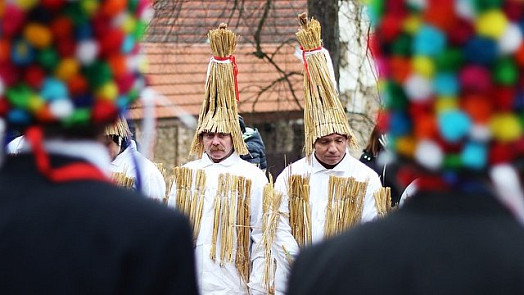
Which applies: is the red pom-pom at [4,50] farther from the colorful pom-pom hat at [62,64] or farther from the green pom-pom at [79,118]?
the green pom-pom at [79,118]

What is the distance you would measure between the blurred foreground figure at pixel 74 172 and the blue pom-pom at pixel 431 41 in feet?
2.52

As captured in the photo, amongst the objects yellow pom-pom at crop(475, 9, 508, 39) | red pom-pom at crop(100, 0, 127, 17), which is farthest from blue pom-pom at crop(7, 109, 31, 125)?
yellow pom-pom at crop(475, 9, 508, 39)

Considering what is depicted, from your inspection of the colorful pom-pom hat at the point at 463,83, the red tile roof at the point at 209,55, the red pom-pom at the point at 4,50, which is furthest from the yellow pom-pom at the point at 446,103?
the red tile roof at the point at 209,55

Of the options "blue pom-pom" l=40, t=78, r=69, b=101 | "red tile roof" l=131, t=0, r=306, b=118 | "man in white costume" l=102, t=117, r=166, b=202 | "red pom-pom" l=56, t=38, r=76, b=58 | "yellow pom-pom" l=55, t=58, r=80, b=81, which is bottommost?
"man in white costume" l=102, t=117, r=166, b=202

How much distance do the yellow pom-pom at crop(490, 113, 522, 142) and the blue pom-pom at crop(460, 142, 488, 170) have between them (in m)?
0.04

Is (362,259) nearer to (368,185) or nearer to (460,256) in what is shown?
(460,256)

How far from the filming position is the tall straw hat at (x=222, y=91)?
8.48m

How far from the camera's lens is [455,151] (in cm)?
275

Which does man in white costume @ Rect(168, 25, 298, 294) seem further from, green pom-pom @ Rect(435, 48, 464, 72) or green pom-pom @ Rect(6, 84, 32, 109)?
green pom-pom @ Rect(435, 48, 464, 72)

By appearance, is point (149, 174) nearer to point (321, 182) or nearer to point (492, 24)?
point (321, 182)

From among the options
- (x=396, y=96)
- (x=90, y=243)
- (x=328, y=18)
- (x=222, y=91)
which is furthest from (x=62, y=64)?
(x=328, y=18)

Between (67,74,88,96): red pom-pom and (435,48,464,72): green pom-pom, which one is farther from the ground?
(435,48,464,72): green pom-pom

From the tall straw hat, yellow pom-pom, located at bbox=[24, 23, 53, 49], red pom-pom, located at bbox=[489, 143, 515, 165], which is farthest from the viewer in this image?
the tall straw hat

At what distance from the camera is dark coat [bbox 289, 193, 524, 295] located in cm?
262
